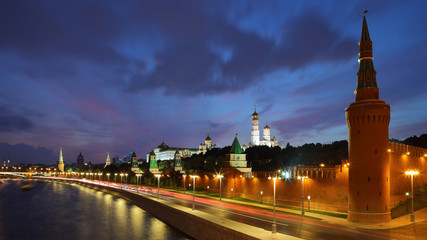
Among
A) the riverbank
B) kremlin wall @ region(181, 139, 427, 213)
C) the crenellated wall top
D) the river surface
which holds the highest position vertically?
the crenellated wall top

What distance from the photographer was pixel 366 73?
115ft

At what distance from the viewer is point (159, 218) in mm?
48688

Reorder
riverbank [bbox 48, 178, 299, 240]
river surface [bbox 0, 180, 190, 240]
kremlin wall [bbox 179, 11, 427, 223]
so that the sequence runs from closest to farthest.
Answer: riverbank [bbox 48, 178, 299, 240]
kremlin wall [bbox 179, 11, 427, 223]
river surface [bbox 0, 180, 190, 240]

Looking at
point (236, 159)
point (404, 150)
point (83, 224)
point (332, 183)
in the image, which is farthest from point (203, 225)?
point (236, 159)

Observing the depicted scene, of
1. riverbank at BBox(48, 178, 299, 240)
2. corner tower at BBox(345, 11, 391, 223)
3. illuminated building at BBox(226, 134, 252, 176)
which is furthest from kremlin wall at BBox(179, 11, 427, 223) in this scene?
illuminated building at BBox(226, 134, 252, 176)

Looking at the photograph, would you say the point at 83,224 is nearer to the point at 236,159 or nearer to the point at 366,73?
the point at 236,159

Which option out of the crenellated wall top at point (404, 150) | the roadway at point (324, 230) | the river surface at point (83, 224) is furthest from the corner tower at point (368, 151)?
the river surface at point (83, 224)

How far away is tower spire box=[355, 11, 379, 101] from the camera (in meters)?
34.8

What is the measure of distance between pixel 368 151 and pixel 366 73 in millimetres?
7660

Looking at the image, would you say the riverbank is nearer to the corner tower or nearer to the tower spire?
the corner tower

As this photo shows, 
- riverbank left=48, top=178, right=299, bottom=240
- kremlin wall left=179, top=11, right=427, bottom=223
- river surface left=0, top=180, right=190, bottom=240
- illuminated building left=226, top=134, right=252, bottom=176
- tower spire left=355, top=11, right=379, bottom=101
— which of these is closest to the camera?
riverbank left=48, top=178, right=299, bottom=240

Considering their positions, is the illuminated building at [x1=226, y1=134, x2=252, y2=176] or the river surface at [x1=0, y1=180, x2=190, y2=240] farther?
the illuminated building at [x1=226, y1=134, x2=252, y2=176]

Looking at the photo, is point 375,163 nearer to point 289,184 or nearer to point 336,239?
point 336,239

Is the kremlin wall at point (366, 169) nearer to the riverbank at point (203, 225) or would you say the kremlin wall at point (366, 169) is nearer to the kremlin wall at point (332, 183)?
the kremlin wall at point (332, 183)
